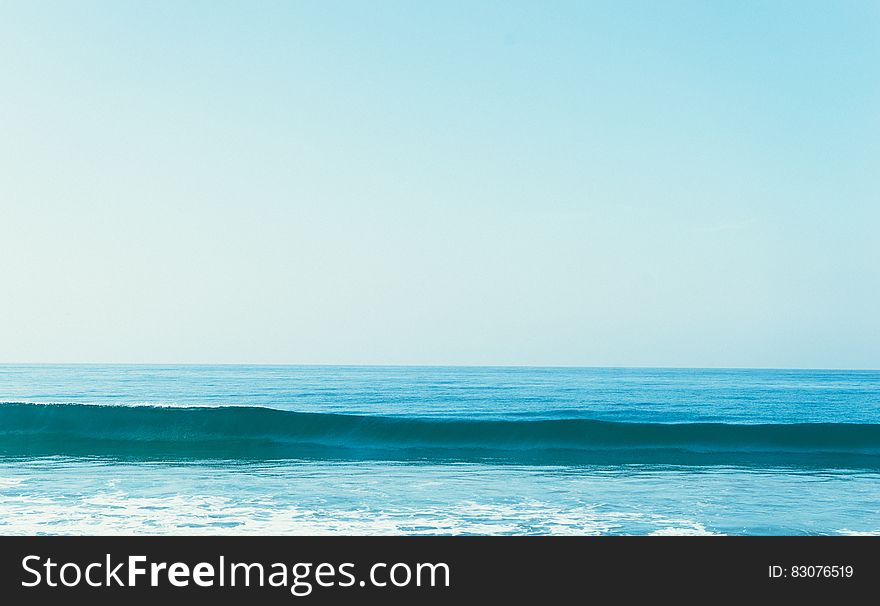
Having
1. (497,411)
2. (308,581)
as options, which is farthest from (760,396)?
(308,581)

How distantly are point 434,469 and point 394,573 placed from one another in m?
7.64

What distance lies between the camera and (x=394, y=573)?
4.49 meters

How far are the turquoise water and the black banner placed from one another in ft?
7.28

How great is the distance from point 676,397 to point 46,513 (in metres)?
24.1

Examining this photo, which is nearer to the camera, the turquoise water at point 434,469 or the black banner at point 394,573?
the black banner at point 394,573

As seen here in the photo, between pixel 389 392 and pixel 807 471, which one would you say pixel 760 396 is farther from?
pixel 807 471

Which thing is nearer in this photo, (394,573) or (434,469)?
(394,573)

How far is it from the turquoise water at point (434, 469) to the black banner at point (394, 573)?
7.28 feet

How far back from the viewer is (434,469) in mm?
12047

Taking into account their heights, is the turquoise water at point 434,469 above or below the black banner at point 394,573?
below

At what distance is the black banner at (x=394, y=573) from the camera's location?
4270 millimetres

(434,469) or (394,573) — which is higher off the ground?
(394,573)

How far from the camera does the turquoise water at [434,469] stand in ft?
25.6

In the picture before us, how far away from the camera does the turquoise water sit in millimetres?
7816
